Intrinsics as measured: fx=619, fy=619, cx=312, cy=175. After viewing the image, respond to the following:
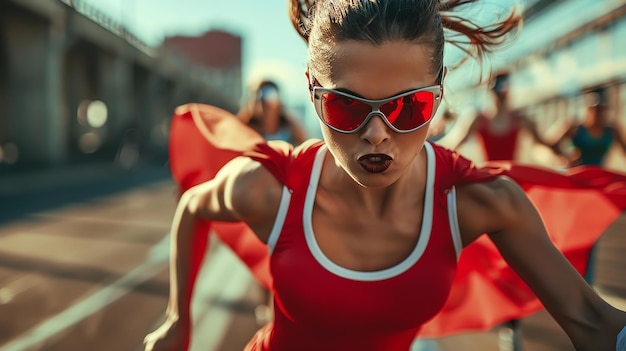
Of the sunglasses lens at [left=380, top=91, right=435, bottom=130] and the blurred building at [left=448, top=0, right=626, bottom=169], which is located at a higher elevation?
the blurred building at [left=448, top=0, right=626, bottom=169]

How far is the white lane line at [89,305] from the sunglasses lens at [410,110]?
384 centimetres

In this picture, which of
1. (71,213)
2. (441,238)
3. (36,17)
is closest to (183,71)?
(36,17)

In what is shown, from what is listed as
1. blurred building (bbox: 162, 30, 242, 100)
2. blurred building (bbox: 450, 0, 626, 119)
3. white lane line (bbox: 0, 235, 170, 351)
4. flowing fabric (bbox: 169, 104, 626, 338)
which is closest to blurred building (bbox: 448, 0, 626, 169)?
blurred building (bbox: 450, 0, 626, 119)

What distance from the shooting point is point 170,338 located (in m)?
1.82

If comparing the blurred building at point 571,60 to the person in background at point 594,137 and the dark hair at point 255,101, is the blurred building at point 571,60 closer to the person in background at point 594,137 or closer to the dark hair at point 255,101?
the person in background at point 594,137

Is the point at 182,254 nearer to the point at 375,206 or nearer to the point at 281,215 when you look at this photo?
the point at 281,215

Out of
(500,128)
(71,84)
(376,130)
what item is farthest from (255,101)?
(71,84)

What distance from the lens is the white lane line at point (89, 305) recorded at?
4.53 m

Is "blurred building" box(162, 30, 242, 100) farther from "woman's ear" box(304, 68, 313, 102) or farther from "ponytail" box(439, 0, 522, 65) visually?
"woman's ear" box(304, 68, 313, 102)

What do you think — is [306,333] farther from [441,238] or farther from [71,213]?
[71,213]

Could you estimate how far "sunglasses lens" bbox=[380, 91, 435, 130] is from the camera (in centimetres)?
147

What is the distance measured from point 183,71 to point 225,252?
47.5 meters

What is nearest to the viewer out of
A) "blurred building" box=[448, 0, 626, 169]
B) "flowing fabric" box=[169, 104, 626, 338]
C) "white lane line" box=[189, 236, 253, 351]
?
"flowing fabric" box=[169, 104, 626, 338]

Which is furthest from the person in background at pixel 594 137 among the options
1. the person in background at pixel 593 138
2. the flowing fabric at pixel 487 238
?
the flowing fabric at pixel 487 238
